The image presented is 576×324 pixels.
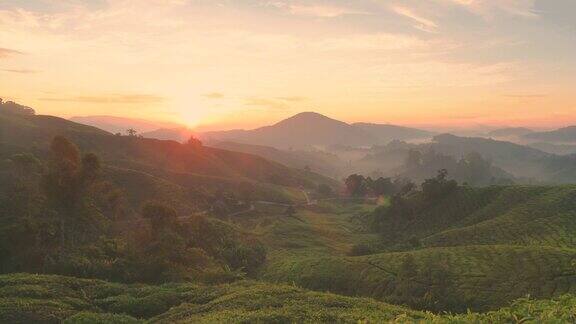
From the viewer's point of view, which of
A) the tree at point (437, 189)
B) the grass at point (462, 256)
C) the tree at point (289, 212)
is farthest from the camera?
the tree at point (289, 212)

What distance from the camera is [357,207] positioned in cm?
18112

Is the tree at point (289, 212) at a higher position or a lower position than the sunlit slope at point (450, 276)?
lower

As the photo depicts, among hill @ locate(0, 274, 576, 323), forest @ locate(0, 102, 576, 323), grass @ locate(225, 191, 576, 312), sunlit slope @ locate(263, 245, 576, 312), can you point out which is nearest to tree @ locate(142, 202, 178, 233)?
forest @ locate(0, 102, 576, 323)

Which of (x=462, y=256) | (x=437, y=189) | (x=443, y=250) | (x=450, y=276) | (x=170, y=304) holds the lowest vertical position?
(x=450, y=276)

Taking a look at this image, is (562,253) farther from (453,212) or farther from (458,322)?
(453,212)

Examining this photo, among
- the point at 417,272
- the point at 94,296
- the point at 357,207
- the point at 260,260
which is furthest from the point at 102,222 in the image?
the point at 357,207

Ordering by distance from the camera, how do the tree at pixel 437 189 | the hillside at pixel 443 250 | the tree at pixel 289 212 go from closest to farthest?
1. the hillside at pixel 443 250
2. the tree at pixel 437 189
3. the tree at pixel 289 212

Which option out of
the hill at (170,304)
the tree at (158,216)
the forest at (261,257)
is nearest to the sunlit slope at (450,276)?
the forest at (261,257)

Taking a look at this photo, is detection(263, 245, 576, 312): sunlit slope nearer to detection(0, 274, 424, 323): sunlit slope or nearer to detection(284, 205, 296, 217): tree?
detection(0, 274, 424, 323): sunlit slope

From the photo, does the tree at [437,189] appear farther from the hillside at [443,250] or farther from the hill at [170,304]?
the hill at [170,304]

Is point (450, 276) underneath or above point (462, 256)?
underneath

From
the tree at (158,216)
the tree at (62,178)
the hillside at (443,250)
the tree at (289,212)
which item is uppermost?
the tree at (62,178)

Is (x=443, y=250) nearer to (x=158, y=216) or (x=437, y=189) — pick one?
(x=158, y=216)


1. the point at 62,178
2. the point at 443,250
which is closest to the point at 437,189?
the point at 443,250
